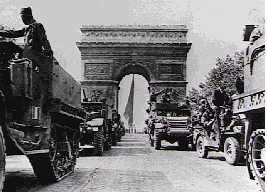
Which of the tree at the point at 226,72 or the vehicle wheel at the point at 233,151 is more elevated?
the tree at the point at 226,72

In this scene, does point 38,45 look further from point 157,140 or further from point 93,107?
point 157,140

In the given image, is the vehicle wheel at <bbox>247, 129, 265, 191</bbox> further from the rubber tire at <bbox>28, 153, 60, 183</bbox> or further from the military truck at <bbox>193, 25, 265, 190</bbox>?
the rubber tire at <bbox>28, 153, 60, 183</bbox>

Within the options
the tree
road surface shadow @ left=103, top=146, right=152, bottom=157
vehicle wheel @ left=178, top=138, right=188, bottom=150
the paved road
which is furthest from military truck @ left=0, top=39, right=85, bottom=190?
the tree

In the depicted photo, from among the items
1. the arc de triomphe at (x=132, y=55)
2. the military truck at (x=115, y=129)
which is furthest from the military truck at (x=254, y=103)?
the arc de triomphe at (x=132, y=55)

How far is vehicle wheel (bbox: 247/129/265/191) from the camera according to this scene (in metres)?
6.81

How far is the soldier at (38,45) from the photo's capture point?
718cm

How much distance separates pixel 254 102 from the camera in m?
6.79

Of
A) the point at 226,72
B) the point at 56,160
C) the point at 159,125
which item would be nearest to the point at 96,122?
the point at 159,125

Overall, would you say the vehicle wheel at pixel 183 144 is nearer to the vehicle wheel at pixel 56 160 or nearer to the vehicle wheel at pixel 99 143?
the vehicle wheel at pixel 99 143

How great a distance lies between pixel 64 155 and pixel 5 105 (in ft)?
11.5

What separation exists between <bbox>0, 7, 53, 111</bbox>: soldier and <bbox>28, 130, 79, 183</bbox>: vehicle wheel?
2.76ft

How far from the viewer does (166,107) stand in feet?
70.3

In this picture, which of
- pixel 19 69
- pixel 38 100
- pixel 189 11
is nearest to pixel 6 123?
pixel 19 69

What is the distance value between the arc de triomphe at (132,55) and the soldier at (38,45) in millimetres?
34998
